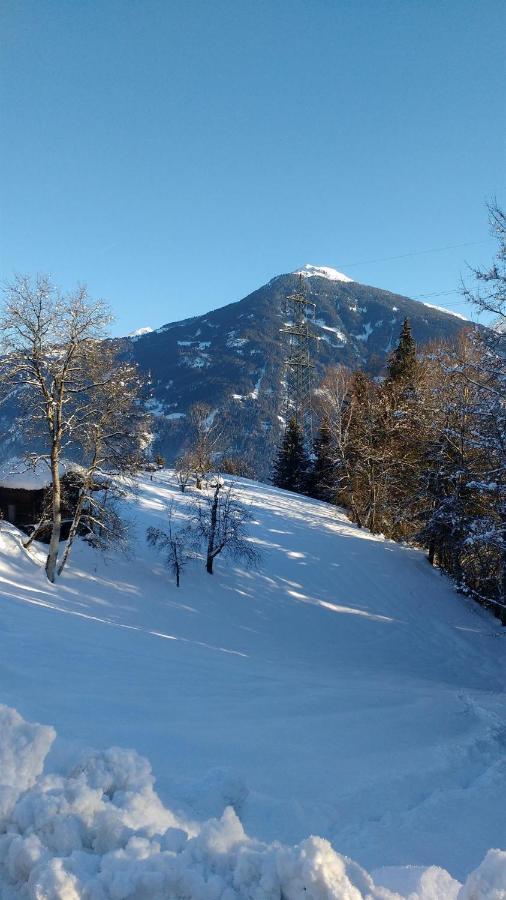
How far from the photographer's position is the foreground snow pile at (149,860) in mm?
2148

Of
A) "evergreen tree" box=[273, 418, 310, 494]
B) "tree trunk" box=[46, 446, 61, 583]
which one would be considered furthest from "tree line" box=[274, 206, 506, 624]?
"tree trunk" box=[46, 446, 61, 583]

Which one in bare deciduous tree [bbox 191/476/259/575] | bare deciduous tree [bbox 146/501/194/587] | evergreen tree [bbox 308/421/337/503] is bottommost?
bare deciduous tree [bbox 146/501/194/587]

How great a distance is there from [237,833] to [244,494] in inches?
1051

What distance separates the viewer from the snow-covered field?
2.26 metres

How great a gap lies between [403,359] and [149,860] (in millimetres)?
34098

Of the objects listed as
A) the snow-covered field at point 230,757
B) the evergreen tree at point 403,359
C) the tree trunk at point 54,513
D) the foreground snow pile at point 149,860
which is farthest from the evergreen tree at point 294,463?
the foreground snow pile at point 149,860

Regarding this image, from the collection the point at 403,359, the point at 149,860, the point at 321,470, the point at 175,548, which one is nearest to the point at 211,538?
the point at 175,548

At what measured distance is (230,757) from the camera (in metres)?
4.84

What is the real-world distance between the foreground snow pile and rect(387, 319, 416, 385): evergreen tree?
3091cm

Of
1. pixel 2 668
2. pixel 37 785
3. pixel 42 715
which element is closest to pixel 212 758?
pixel 42 715

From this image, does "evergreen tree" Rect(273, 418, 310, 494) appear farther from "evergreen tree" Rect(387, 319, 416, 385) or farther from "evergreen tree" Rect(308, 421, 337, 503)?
"evergreen tree" Rect(387, 319, 416, 385)

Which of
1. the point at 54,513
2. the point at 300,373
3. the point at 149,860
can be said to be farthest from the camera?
the point at 300,373

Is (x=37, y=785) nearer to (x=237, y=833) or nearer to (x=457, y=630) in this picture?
(x=237, y=833)

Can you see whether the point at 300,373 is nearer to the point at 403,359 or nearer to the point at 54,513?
the point at 403,359
